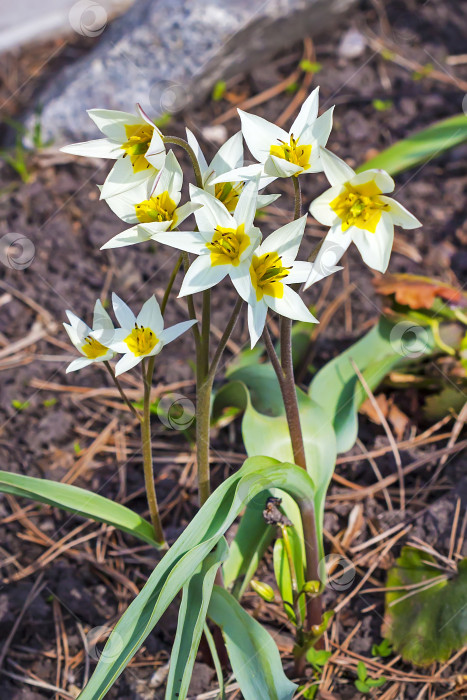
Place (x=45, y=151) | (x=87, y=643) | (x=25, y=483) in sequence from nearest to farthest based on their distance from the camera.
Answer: (x=25, y=483) → (x=87, y=643) → (x=45, y=151)

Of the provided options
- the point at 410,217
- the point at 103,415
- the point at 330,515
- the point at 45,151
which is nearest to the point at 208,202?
the point at 410,217

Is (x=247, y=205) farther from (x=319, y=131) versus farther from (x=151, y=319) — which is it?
(x=151, y=319)

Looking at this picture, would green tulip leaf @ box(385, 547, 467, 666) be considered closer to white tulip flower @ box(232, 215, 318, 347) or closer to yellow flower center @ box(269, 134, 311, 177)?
white tulip flower @ box(232, 215, 318, 347)

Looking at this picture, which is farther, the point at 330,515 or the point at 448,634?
the point at 330,515

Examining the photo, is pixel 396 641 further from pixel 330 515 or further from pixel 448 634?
pixel 330 515

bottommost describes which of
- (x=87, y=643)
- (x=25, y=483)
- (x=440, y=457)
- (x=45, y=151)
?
(x=440, y=457)

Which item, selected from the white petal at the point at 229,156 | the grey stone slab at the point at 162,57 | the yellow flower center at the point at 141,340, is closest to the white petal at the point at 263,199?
the white petal at the point at 229,156

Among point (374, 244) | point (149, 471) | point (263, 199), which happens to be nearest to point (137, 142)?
point (263, 199)
